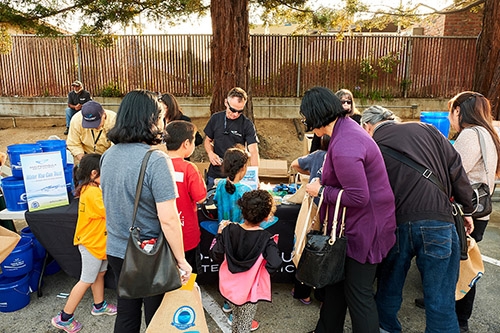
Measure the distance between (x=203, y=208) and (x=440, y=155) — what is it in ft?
5.65

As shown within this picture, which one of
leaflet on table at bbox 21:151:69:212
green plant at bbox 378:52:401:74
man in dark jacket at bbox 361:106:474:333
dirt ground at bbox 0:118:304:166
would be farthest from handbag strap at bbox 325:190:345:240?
green plant at bbox 378:52:401:74

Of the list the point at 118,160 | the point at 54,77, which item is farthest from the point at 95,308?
the point at 54,77

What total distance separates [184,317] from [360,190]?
1.20 m

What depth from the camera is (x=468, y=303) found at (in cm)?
262

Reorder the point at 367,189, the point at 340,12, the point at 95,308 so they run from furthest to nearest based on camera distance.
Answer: the point at 340,12 → the point at 95,308 → the point at 367,189

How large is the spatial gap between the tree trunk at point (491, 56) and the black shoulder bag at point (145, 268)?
798cm

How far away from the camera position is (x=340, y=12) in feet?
27.3

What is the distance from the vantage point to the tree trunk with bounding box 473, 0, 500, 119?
7340 millimetres

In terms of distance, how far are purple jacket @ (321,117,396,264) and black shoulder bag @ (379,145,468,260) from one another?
200mm

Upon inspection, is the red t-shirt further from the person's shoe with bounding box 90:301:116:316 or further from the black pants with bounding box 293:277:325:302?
the black pants with bounding box 293:277:325:302

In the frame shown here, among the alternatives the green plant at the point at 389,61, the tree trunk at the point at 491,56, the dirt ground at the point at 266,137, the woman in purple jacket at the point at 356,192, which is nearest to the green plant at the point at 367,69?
the green plant at the point at 389,61

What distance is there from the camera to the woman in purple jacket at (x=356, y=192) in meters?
1.87

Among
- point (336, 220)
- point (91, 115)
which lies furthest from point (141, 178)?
point (91, 115)

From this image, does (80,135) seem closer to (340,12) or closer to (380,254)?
(380,254)
